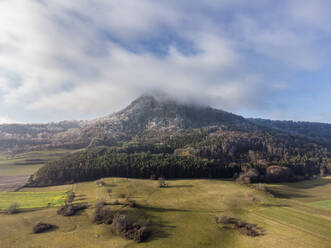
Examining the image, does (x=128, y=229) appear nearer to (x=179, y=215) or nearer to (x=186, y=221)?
(x=186, y=221)

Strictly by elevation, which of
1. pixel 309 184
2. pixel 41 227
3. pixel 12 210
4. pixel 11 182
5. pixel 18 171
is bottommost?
pixel 309 184

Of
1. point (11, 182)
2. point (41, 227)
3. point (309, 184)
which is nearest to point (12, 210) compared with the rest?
point (41, 227)

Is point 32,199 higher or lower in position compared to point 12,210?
lower

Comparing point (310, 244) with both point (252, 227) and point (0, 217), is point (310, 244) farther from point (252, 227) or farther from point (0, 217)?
point (0, 217)

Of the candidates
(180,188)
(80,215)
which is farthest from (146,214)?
(180,188)

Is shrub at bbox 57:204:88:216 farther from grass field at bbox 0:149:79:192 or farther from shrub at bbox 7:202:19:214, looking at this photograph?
grass field at bbox 0:149:79:192

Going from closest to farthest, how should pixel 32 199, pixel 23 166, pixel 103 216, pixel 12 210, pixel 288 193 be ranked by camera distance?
pixel 103 216
pixel 12 210
pixel 32 199
pixel 288 193
pixel 23 166
